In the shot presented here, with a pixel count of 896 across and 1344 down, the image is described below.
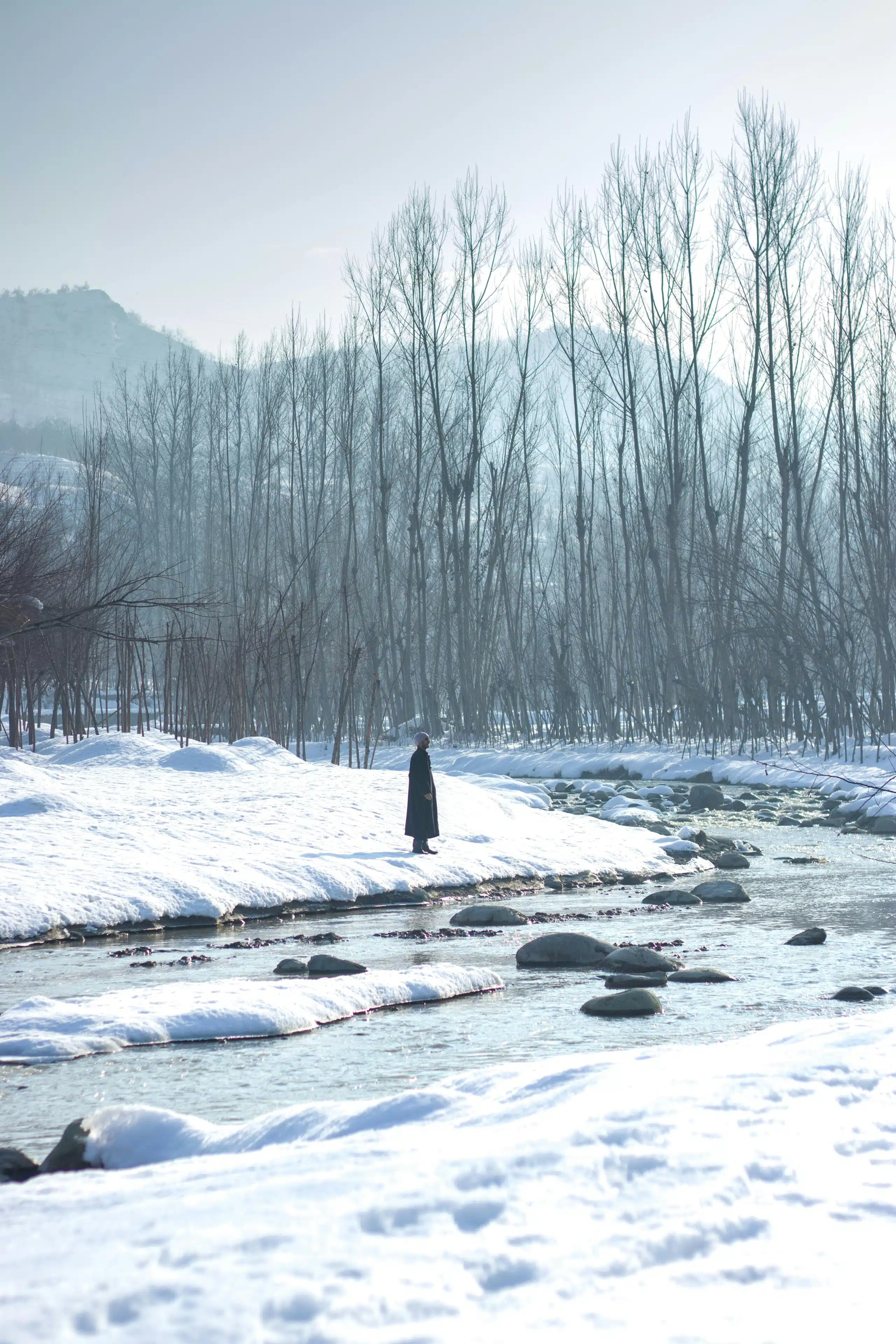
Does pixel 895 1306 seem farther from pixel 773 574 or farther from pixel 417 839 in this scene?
pixel 773 574

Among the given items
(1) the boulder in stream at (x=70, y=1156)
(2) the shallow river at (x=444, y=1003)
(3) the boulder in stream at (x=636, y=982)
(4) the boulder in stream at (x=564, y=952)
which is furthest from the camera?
(4) the boulder in stream at (x=564, y=952)

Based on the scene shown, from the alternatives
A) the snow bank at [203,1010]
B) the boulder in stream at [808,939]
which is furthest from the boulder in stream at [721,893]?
the snow bank at [203,1010]

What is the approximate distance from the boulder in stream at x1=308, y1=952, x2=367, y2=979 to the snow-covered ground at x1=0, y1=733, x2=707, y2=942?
2.66 metres

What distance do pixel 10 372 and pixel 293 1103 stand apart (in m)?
184

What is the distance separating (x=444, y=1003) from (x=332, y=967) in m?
0.91

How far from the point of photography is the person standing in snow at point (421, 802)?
12.1 meters

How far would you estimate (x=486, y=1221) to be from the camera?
2.48m

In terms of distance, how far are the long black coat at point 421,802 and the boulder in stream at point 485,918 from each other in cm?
243

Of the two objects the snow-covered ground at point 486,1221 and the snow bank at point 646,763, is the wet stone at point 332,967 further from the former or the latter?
the snow bank at point 646,763

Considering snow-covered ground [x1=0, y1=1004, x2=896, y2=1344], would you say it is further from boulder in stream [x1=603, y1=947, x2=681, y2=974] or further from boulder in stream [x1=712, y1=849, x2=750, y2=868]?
boulder in stream [x1=712, y1=849, x2=750, y2=868]

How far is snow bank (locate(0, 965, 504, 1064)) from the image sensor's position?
5.39 m

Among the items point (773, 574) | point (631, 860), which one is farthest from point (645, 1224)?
point (773, 574)

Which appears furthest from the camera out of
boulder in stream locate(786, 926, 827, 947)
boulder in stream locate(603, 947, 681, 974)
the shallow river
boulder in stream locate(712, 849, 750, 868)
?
boulder in stream locate(712, 849, 750, 868)

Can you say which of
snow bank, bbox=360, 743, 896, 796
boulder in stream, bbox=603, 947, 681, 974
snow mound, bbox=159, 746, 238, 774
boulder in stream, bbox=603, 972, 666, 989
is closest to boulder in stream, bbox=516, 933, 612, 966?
boulder in stream, bbox=603, 947, 681, 974
